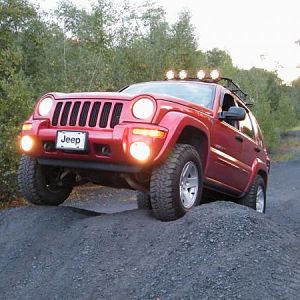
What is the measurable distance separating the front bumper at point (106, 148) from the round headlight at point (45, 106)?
171mm

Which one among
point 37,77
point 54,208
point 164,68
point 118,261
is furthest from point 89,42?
point 118,261

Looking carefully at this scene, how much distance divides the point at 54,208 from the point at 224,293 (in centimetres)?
255

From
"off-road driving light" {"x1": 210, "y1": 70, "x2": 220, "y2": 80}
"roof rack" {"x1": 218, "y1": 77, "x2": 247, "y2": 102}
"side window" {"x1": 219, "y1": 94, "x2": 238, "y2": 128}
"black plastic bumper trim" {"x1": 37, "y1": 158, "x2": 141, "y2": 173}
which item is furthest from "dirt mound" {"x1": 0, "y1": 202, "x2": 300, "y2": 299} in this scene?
"roof rack" {"x1": 218, "y1": 77, "x2": 247, "y2": 102}

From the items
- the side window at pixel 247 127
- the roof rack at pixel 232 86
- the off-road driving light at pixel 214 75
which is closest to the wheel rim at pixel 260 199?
the side window at pixel 247 127

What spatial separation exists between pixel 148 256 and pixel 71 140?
54.3 inches

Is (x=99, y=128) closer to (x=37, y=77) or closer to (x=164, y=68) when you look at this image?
(x=37, y=77)

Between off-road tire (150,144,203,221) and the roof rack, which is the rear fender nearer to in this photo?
the roof rack

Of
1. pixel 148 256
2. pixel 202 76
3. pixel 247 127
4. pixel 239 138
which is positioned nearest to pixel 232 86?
pixel 247 127

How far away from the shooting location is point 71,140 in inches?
173

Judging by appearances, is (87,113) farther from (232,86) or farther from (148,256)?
(232,86)

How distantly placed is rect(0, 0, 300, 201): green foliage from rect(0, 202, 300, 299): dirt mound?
6.13m

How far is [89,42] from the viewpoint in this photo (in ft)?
70.6

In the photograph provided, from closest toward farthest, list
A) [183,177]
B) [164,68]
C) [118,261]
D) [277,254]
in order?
1. [277,254]
2. [118,261]
3. [183,177]
4. [164,68]

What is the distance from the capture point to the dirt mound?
3221 millimetres
